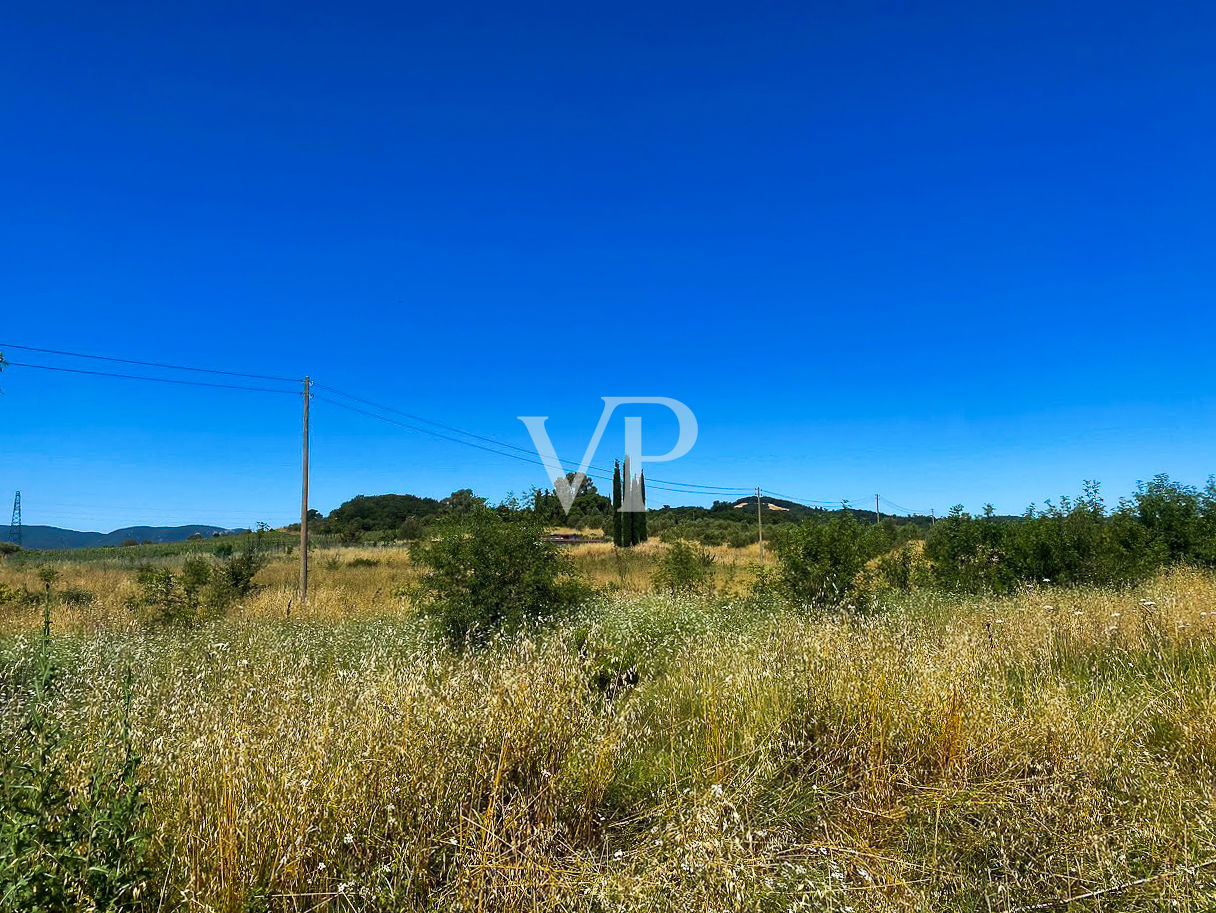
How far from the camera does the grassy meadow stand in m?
2.53

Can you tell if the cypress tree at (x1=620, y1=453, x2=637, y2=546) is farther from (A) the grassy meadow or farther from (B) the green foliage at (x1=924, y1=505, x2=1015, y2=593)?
(A) the grassy meadow

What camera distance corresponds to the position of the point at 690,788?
11.3 ft

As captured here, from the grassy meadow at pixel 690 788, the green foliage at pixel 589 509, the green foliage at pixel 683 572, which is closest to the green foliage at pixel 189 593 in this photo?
the grassy meadow at pixel 690 788

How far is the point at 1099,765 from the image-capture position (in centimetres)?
360

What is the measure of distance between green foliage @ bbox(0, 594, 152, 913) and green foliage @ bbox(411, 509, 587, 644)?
7.13 m

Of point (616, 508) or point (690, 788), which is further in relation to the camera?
point (616, 508)

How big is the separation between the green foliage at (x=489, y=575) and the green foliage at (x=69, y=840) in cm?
713

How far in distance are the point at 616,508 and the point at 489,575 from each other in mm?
37787

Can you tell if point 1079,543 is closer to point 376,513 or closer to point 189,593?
point 189,593

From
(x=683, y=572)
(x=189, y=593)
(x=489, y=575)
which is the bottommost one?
(x=189, y=593)

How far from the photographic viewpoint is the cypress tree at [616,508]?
1766 inches

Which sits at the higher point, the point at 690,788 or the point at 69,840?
the point at 69,840

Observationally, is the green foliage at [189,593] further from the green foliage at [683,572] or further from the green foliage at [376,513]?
the green foliage at [376,513]

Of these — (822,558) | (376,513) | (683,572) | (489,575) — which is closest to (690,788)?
(489,575)
